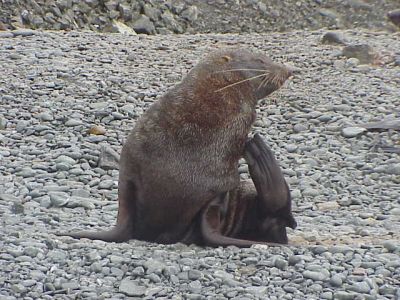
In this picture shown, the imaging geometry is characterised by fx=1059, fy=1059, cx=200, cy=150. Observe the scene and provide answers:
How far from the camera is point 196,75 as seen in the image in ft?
21.1

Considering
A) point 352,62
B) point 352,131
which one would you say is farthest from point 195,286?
point 352,62

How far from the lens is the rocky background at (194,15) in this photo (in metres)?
16.0

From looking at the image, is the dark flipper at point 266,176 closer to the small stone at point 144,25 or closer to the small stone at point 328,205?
the small stone at point 328,205

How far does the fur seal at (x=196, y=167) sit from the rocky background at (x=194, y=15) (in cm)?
897

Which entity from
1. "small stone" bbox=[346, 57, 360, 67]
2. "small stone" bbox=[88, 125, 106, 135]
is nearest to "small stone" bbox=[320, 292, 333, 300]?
"small stone" bbox=[88, 125, 106, 135]

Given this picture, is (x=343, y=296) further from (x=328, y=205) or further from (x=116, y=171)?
(x=116, y=171)

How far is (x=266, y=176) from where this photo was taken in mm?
6336

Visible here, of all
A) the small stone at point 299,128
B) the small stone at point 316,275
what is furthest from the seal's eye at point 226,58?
the small stone at point 299,128

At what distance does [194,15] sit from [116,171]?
9722 millimetres

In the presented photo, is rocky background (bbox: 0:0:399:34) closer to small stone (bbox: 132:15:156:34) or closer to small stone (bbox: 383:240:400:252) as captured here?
small stone (bbox: 132:15:156:34)

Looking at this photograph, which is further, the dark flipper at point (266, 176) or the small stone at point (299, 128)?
the small stone at point (299, 128)

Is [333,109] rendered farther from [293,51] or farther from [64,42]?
[64,42]

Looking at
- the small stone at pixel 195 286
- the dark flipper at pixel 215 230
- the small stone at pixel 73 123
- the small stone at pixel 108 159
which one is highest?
the small stone at pixel 73 123

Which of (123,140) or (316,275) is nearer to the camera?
(316,275)
